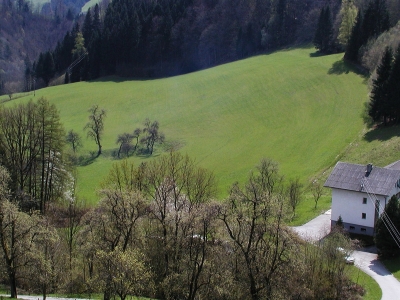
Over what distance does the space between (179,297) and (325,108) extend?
52.4 m

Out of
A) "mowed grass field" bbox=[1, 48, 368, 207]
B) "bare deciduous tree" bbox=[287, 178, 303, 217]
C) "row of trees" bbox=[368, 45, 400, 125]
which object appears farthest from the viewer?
"mowed grass field" bbox=[1, 48, 368, 207]

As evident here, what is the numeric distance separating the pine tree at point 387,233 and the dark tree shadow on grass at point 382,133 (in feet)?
77.7

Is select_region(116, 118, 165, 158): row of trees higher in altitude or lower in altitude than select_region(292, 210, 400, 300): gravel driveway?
higher

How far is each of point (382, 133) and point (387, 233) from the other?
28561 millimetres

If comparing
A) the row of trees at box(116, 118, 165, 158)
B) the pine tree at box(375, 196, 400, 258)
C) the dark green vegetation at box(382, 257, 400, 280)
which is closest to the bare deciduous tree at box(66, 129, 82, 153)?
the row of trees at box(116, 118, 165, 158)

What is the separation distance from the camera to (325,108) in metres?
80.1

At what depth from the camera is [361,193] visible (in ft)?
147

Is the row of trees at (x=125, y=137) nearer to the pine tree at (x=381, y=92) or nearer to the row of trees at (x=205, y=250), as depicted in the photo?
the pine tree at (x=381, y=92)

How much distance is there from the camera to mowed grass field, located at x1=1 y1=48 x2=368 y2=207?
67938mm

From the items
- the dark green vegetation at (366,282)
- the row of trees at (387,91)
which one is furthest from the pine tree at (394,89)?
the dark green vegetation at (366,282)

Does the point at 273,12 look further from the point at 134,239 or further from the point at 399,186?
the point at 134,239

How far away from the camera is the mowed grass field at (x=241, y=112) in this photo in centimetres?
6794

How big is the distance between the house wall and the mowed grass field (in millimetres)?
14358

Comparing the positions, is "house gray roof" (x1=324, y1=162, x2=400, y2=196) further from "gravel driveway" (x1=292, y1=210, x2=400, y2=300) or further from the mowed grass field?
the mowed grass field
